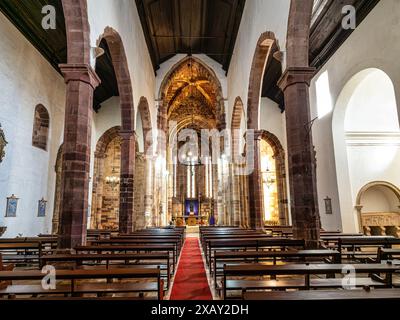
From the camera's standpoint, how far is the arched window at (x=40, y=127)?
9662mm

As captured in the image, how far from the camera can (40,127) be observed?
10055mm

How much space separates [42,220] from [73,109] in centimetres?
627

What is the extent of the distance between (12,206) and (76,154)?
4.53 metres

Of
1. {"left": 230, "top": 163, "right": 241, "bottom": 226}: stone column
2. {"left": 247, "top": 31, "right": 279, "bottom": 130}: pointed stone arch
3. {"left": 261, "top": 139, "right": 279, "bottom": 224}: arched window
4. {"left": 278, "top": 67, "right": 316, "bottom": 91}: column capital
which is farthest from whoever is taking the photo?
{"left": 261, "top": 139, "right": 279, "bottom": 224}: arched window

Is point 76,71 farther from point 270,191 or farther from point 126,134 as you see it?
point 270,191

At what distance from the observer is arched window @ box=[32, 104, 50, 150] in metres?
9.66

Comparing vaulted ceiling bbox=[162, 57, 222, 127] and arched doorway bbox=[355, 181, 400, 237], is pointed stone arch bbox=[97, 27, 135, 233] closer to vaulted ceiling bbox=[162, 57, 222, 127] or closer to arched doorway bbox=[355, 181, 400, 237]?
vaulted ceiling bbox=[162, 57, 222, 127]

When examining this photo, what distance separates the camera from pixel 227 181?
1541 cm

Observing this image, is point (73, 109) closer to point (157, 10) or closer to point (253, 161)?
point (253, 161)

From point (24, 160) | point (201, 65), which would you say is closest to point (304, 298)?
point (24, 160)

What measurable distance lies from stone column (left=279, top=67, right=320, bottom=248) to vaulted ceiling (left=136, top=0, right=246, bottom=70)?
22.5 ft

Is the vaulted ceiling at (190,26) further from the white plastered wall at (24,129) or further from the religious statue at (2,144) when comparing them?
the religious statue at (2,144)

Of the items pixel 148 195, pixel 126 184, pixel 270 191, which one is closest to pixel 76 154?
pixel 126 184

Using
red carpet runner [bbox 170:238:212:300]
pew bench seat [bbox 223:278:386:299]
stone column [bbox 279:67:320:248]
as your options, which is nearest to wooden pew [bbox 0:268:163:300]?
pew bench seat [bbox 223:278:386:299]
